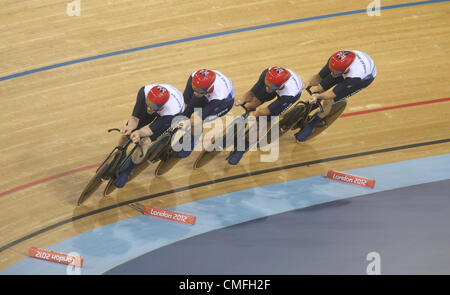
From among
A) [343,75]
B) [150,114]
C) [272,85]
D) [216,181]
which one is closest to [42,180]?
[150,114]

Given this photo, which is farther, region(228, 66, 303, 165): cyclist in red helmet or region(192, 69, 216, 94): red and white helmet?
region(228, 66, 303, 165): cyclist in red helmet

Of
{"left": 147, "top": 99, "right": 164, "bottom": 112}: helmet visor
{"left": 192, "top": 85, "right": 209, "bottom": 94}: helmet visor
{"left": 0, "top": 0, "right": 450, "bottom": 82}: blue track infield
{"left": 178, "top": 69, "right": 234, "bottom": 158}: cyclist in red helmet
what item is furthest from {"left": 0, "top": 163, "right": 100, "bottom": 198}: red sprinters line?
{"left": 0, "top": 0, "right": 450, "bottom": 82}: blue track infield

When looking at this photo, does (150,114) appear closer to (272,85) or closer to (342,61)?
(272,85)

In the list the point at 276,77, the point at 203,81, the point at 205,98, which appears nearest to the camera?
the point at 203,81

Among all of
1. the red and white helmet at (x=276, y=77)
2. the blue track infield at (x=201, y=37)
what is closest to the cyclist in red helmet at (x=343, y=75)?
the red and white helmet at (x=276, y=77)

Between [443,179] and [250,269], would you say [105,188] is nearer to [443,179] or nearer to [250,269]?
[250,269]

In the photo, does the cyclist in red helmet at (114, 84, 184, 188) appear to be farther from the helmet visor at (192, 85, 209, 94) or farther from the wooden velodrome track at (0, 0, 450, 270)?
the wooden velodrome track at (0, 0, 450, 270)

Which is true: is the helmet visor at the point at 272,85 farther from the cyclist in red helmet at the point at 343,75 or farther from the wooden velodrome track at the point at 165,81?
the wooden velodrome track at the point at 165,81

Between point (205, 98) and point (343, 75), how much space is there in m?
1.27

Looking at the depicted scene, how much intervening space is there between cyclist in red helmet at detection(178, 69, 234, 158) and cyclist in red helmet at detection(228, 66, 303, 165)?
0.31 m

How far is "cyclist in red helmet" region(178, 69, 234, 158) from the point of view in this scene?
5.19 metres

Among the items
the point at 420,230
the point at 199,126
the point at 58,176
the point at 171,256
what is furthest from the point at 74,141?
the point at 420,230

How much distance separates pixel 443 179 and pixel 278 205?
1.57 metres

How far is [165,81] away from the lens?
6.88m
